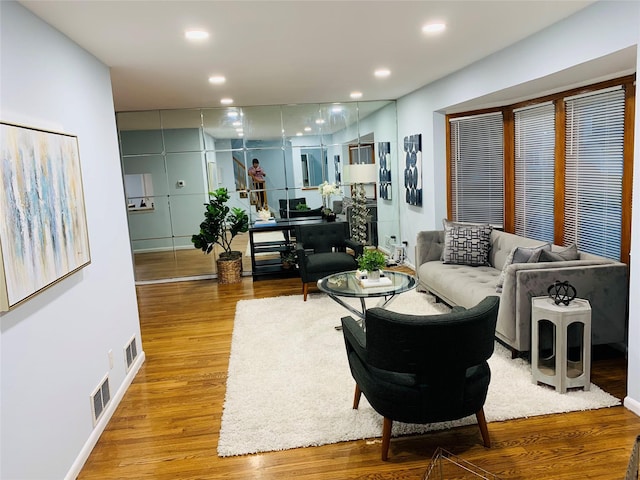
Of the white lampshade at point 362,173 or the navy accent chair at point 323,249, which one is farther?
the white lampshade at point 362,173

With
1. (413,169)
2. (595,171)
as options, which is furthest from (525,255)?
(413,169)

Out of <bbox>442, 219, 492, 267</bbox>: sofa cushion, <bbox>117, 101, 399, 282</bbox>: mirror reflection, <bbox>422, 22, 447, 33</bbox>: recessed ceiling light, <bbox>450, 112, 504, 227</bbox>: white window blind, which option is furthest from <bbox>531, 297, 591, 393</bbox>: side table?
<bbox>117, 101, 399, 282</bbox>: mirror reflection

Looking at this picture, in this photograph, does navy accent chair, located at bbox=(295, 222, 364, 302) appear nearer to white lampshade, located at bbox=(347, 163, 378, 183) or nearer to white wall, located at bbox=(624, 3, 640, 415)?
white lampshade, located at bbox=(347, 163, 378, 183)

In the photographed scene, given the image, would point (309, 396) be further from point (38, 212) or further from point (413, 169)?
point (413, 169)

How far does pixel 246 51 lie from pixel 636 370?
343cm

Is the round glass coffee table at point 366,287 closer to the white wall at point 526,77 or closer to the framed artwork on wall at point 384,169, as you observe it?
the white wall at point 526,77

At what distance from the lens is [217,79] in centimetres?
483

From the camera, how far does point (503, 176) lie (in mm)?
5574

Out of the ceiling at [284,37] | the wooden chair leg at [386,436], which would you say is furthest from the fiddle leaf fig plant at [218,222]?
the wooden chair leg at [386,436]

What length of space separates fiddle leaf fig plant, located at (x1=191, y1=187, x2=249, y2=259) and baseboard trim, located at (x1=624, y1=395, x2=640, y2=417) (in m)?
4.98

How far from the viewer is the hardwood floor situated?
8.28ft

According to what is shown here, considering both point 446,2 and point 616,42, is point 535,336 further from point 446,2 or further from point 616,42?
point 446,2

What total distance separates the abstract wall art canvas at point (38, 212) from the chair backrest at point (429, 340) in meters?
1.62

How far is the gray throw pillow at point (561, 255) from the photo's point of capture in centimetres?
380
